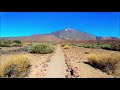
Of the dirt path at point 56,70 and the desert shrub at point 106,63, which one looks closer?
the dirt path at point 56,70

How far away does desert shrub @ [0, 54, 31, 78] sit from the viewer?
26.7 ft

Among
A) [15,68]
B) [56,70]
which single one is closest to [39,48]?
[56,70]

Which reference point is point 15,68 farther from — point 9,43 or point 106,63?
point 9,43

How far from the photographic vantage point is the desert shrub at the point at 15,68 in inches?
320

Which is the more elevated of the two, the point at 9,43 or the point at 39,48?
the point at 9,43

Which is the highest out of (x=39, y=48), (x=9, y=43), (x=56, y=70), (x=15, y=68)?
(x=9, y=43)

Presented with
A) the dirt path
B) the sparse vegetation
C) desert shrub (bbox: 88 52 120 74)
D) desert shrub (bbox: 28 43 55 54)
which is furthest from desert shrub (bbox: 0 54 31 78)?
desert shrub (bbox: 28 43 55 54)

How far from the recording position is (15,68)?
27.7 ft

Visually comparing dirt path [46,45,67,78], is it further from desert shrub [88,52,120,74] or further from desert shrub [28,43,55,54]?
desert shrub [28,43,55,54]

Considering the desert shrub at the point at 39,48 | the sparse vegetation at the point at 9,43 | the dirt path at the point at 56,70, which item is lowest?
the dirt path at the point at 56,70

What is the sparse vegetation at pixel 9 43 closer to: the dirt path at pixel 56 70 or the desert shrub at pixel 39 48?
the desert shrub at pixel 39 48

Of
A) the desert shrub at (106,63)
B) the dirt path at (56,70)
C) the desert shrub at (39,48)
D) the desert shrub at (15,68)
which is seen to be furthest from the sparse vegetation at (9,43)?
the desert shrub at (106,63)
